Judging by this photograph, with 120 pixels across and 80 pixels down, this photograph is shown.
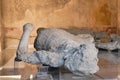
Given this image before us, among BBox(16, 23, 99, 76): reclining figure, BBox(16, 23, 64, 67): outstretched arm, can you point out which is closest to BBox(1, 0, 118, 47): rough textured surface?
BBox(16, 23, 99, 76): reclining figure

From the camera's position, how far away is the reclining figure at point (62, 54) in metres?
4.82

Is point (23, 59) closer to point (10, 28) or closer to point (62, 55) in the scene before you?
point (62, 55)

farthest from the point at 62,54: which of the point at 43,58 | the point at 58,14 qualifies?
the point at 58,14

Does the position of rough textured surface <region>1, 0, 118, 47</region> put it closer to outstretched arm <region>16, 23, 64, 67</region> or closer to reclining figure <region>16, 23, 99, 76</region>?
reclining figure <region>16, 23, 99, 76</region>

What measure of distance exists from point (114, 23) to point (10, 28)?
4.16 metres

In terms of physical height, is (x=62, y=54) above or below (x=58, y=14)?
below

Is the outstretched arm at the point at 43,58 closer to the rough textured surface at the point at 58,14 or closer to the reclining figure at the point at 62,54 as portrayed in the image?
the reclining figure at the point at 62,54

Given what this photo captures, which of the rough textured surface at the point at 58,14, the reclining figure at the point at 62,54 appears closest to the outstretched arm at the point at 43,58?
the reclining figure at the point at 62,54

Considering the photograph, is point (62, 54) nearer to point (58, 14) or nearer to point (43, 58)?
point (43, 58)

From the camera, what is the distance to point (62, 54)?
17.0 feet

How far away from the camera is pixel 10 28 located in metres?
13.6

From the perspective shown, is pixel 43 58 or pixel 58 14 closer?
pixel 43 58

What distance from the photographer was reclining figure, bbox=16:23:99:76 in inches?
190

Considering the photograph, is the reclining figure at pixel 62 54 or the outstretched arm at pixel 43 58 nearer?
the reclining figure at pixel 62 54
